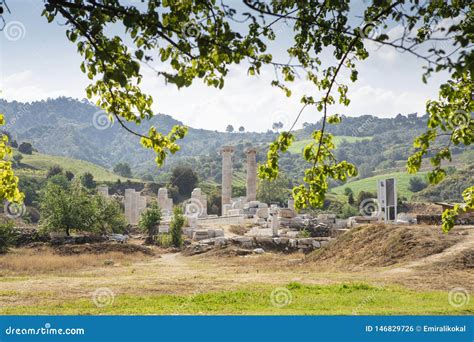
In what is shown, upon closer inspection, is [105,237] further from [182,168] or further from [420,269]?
[182,168]

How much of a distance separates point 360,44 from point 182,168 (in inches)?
3547

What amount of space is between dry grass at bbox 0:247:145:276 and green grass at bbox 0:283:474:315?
9.29 metres

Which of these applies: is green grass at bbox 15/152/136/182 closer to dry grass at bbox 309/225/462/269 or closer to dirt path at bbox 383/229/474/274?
dry grass at bbox 309/225/462/269

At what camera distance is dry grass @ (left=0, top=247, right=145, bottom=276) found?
2273cm

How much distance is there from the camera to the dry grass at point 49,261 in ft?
74.6

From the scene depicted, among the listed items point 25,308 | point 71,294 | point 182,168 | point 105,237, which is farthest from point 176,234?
point 182,168

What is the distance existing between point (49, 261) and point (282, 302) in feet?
50.1

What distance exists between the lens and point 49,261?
82.0 ft

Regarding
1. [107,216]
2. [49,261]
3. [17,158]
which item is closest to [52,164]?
[17,158]

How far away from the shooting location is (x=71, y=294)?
14.5m

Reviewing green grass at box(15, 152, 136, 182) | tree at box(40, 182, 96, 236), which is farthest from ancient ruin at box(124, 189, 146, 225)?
green grass at box(15, 152, 136, 182)

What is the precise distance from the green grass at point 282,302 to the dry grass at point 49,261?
9.29 m

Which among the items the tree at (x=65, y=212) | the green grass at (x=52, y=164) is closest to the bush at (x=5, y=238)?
the tree at (x=65, y=212)

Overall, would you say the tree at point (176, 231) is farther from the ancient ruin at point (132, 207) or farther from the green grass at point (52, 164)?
the green grass at point (52, 164)
